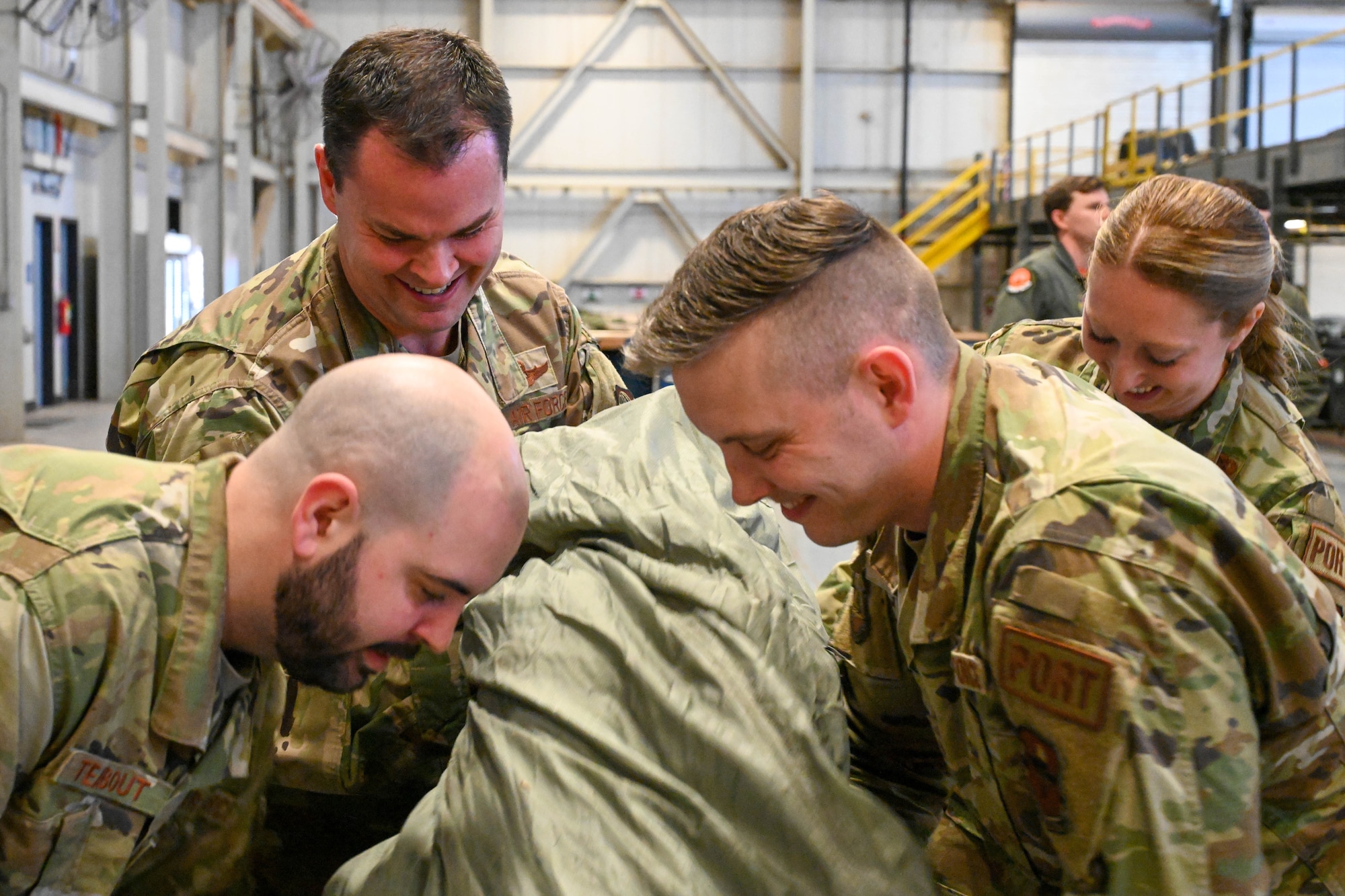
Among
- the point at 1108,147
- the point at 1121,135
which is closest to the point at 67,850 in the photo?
the point at 1108,147

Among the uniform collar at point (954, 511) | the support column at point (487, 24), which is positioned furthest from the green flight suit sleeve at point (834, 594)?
the support column at point (487, 24)

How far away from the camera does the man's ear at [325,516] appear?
1377 mm

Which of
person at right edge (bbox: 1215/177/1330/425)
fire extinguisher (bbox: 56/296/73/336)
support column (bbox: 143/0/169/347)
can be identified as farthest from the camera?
fire extinguisher (bbox: 56/296/73/336)

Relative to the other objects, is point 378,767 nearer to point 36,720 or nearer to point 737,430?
point 36,720

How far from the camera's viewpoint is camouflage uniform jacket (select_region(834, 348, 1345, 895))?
3.72 ft

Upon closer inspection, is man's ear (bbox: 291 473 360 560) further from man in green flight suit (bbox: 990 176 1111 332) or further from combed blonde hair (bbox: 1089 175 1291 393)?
man in green flight suit (bbox: 990 176 1111 332)

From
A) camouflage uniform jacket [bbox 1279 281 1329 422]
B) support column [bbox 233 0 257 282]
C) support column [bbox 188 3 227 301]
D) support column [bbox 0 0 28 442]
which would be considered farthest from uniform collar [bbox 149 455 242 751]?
support column [bbox 233 0 257 282]

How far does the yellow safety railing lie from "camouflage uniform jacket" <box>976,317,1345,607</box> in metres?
10.6

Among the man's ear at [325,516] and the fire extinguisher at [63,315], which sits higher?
the fire extinguisher at [63,315]

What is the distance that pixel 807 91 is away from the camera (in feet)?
41.5

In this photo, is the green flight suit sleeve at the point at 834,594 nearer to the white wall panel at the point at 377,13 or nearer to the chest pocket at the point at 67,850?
the chest pocket at the point at 67,850

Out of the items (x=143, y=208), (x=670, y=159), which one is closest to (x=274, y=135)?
(x=143, y=208)

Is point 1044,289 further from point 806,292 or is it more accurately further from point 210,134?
point 210,134

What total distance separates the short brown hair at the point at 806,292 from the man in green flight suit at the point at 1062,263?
10.6ft
